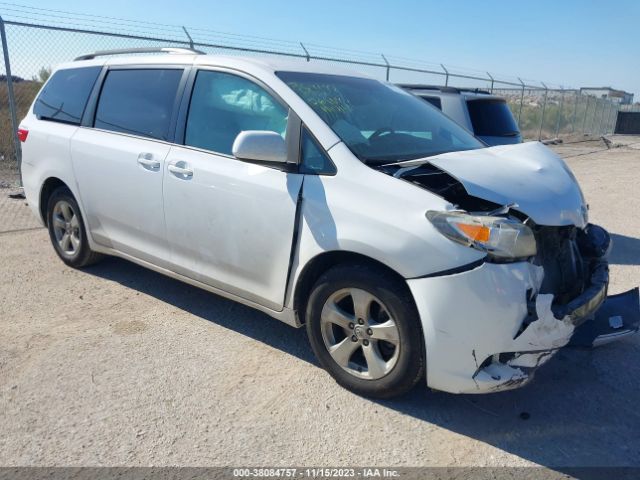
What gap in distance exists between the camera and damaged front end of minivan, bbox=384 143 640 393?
2582 millimetres

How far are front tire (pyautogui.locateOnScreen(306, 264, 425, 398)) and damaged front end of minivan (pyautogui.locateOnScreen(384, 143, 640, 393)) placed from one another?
104mm

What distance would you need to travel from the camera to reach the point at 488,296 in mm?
2553

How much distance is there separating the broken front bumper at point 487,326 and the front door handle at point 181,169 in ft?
5.60

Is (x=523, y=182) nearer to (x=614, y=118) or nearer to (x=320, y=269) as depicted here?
(x=320, y=269)

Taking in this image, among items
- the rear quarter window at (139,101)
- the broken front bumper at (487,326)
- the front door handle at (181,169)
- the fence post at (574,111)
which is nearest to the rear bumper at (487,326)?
the broken front bumper at (487,326)

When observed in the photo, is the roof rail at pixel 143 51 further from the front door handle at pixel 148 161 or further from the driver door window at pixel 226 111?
the front door handle at pixel 148 161

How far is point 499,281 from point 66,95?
4045 mm

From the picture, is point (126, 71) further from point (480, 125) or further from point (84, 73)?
point (480, 125)

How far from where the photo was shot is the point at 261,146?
3066 millimetres

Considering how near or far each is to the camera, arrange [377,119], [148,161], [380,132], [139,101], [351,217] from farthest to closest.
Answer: [139,101]
[148,161]
[377,119]
[380,132]
[351,217]

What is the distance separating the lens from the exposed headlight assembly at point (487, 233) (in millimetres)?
2590

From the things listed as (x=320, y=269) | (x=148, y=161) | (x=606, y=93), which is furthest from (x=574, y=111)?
(x=320, y=269)

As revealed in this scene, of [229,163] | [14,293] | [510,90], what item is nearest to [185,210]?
[229,163]

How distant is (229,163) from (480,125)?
12.6 ft
